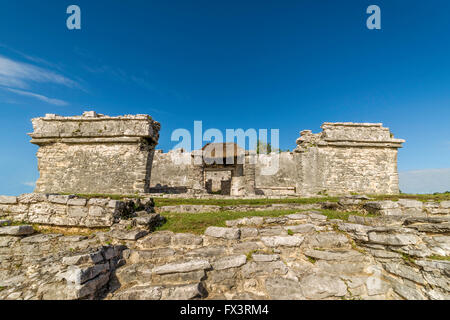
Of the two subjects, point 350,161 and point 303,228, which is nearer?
point 303,228

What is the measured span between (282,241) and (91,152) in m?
16.2

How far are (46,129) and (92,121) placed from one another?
12.0 ft

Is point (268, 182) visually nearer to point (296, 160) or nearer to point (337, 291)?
point (296, 160)

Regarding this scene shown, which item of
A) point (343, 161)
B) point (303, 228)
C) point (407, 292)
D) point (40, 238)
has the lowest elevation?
point (407, 292)

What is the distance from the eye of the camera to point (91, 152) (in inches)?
595

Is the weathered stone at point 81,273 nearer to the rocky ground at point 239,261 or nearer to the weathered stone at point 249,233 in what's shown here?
the rocky ground at point 239,261

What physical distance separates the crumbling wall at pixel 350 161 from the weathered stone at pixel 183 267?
44.9 ft

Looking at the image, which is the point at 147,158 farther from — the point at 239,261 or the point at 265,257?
the point at 265,257

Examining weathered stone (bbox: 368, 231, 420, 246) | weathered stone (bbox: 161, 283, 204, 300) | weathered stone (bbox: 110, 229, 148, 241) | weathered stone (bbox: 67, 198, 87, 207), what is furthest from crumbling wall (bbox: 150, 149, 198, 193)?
weathered stone (bbox: 368, 231, 420, 246)

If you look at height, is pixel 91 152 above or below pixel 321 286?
above

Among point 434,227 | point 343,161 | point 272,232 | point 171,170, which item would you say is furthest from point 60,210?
point 343,161

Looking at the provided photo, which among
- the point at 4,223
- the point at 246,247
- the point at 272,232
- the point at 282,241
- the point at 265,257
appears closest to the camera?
the point at 265,257

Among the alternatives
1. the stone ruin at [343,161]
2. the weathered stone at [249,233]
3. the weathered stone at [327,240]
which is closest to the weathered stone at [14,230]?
the weathered stone at [249,233]

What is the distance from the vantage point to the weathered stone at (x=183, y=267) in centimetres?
373
